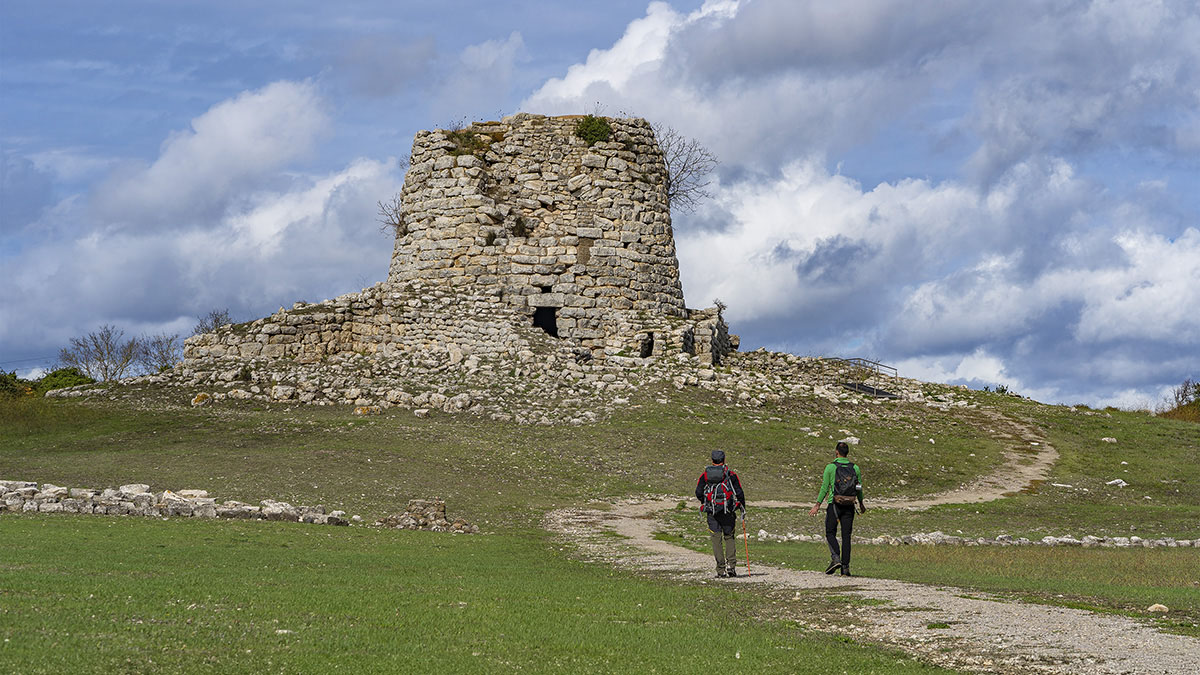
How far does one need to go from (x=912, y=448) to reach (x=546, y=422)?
38.6ft

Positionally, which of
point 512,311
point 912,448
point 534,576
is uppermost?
point 512,311

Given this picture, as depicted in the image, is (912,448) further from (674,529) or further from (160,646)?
(160,646)

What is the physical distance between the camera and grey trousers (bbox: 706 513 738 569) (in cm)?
1583

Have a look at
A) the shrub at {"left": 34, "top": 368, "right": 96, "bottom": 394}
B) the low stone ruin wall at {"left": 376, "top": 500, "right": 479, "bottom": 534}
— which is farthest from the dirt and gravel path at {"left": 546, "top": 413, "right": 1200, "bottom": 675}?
the shrub at {"left": 34, "top": 368, "right": 96, "bottom": 394}

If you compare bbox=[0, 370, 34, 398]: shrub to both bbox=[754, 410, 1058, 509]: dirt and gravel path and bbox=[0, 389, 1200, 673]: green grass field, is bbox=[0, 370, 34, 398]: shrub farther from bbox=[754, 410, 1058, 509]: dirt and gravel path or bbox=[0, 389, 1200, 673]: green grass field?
bbox=[754, 410, 1058, 509]: dirt and gravel path

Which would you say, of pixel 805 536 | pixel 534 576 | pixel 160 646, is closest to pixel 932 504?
pixel 805 536

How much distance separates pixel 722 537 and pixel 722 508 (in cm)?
50

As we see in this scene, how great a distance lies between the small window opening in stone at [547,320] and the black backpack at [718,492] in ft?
93.8

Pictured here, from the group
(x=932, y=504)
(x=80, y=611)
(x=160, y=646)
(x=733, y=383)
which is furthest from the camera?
(x=733, y=383)

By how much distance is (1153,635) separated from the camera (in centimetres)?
1015

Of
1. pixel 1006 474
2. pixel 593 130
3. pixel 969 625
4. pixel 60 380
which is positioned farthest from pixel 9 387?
pixel 969 625

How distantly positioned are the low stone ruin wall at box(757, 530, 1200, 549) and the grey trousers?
637cm

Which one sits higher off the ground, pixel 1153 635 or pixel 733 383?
pixel 733 383

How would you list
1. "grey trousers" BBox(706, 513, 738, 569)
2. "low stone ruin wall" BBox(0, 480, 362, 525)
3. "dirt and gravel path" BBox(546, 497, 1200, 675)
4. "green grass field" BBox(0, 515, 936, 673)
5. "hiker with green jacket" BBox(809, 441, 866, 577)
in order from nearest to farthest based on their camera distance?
"green grass field" BBox(0, 515, 936, 673) < "dirt and gravel path" BBox(546, 497, 1200, 675) < "grey trousers" BBox(706, 513, 738, 569) < "hiker with green jacket" BBox(809, 441, 866, 577) < "low stone ruin wall" BBox(0, 480, 362, 525)
